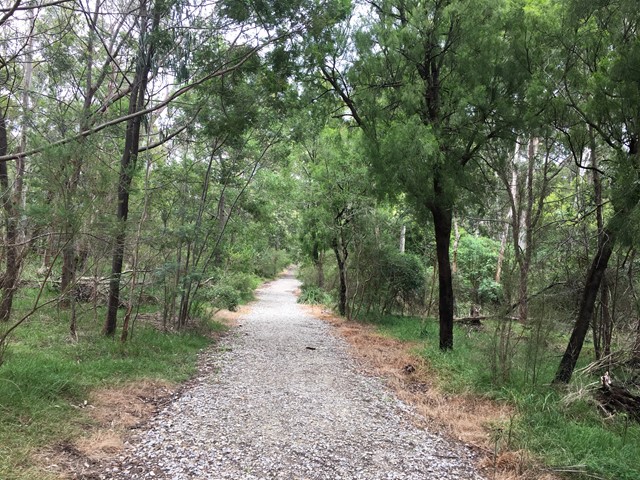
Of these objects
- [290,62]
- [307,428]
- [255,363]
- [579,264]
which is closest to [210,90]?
[290,62]

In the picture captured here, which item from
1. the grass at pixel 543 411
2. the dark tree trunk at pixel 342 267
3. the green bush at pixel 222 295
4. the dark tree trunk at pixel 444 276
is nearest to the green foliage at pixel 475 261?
the dark tree trunk at pixel 342 267

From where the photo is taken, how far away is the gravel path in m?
3.68

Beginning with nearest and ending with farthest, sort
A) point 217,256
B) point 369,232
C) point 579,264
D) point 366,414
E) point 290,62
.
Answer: point 366,414 → point 290,62 → point 579,264 → point 217,256 → point 369,232

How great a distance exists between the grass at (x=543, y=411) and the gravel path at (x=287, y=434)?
2.64 ft

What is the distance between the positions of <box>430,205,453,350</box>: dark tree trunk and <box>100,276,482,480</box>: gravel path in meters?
2.31

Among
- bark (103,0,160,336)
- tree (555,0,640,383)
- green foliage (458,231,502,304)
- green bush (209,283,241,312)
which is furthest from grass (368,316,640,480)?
green foliage (458,231,502,304)

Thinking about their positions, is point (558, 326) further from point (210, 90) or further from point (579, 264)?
point (210, 90)

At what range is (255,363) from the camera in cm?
777

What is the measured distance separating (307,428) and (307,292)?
17726 mm

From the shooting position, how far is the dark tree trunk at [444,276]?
8.61 metres

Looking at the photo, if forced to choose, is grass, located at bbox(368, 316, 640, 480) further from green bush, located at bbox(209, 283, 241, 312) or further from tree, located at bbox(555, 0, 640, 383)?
green bush, located at bbox(209, 283, 241, 312)

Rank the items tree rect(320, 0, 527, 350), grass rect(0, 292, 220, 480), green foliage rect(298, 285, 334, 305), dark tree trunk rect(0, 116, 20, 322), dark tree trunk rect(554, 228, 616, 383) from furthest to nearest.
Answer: green foliage rect(298, 285, 334, 305) < tree rect(320, 0, 527, 350) < dark tree trunk rect(554, 228, 616, 383) < dark tree trunk rect(0, 116, 20, 322) < grass rect(0, 292, 220, 480)

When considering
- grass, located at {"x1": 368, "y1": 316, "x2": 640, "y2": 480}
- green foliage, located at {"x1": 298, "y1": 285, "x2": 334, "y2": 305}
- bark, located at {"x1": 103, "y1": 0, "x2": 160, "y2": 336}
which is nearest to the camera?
grass, located at {"x1": 368, "y1": 316, "x2": 640, "y2": 480}

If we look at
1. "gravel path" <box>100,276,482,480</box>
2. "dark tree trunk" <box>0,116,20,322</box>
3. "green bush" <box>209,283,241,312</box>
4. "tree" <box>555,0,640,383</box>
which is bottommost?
"gravel path" <box>100,276,482,480</box>
